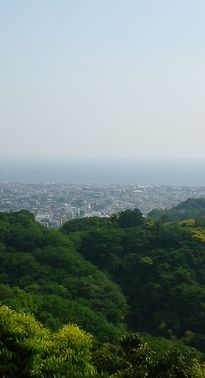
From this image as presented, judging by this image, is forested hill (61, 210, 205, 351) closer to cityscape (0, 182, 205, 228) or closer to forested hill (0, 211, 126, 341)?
forested hill (0, 211, 126, 341)

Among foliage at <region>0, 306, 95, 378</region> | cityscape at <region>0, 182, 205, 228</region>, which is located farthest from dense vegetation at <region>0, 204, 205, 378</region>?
cityscape at <region>0, 182, 205, 228</region>

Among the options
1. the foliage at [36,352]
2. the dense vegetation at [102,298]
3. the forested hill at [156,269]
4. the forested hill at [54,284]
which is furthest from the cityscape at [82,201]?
the foliage at [36,352]

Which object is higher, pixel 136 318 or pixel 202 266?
pixel 202 266

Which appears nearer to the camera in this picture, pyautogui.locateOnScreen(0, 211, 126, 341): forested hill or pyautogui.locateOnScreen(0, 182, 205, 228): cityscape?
pyautogui.locateOnScreen(0, 211, 126, 341): forested hill

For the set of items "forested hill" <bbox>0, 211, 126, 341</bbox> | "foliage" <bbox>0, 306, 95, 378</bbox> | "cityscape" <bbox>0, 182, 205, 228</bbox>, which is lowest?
"cityscape" <bbox>0, 182, 205, 228</bbox>

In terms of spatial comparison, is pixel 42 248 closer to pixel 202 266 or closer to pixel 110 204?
pixel 202 266

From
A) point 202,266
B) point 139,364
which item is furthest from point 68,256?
point 139,364
